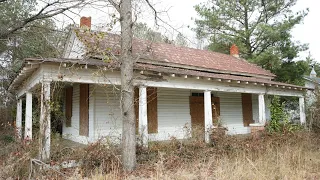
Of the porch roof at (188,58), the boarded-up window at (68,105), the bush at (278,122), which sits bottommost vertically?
the bush at (278,122)

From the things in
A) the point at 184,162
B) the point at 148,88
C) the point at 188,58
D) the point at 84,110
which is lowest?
the point at 184,162

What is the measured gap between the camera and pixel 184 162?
24.7 feet

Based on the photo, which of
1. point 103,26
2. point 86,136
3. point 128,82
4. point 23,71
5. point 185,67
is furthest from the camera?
point 185,67

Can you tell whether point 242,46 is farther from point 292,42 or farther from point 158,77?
point 158,77

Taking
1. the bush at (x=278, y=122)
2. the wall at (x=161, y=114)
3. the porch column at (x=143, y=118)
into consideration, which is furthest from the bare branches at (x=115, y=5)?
the bush at (x=278, y=122)

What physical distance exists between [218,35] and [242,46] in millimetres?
2350

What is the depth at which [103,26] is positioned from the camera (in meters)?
7.48

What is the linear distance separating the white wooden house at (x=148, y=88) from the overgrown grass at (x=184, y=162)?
0.78 m

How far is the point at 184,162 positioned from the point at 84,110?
494cm

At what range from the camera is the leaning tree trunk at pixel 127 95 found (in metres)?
6.67

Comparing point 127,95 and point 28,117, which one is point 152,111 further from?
point 28,117

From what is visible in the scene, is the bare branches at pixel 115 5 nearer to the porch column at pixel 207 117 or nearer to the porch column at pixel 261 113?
the porch column at pixel 207 117

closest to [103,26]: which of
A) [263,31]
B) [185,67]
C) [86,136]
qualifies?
[86,136]

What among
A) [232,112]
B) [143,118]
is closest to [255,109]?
[232,112]
